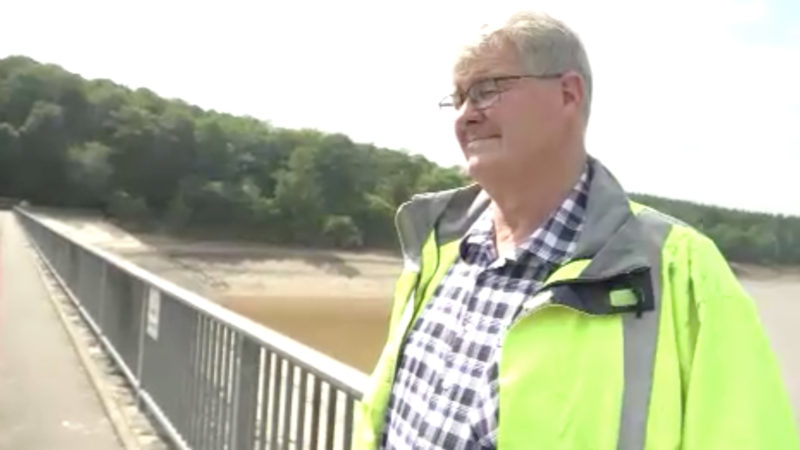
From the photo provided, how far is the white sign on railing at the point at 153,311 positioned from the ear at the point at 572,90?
4.69 metres

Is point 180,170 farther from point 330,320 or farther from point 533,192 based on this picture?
point 533,192

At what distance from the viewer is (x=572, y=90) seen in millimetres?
1697

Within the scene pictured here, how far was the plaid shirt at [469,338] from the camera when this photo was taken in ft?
5.54

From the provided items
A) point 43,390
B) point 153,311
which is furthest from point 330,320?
point 153,311

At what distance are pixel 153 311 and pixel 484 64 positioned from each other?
4855mm

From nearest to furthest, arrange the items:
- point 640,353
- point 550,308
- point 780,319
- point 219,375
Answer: point 640,353, point 550,308, point 219,375, point 780,319

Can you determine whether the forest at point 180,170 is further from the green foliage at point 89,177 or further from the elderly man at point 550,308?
the elderly man at point 550,308

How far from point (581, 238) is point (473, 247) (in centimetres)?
37

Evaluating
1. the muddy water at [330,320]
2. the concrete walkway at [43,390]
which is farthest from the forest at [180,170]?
the concrete walkway at [43,390]

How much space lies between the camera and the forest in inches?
2857

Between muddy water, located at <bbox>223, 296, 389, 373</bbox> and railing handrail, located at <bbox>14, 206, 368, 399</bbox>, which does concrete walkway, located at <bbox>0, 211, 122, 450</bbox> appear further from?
muddy water, located at <bbox>223, 296, 389, 373</bbox>

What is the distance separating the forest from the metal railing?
58912 mm

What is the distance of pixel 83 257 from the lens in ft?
36.7

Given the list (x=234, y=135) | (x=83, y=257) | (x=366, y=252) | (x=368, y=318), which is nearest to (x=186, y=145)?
(x=234, y=135)
